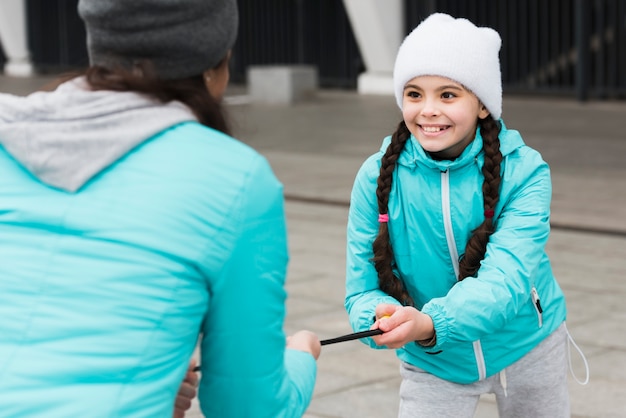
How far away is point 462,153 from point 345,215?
6422 millimetres

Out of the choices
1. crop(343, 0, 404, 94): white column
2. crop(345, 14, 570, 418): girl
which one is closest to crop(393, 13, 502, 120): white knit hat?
crop(345, 14, 570, 418): girl

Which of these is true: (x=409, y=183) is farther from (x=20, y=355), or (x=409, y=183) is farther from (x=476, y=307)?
(x=20, y=355)

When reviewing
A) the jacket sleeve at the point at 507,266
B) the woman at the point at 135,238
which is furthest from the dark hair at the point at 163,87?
the jacket sleeve at the point at 507,266

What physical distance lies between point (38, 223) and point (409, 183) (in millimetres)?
1399

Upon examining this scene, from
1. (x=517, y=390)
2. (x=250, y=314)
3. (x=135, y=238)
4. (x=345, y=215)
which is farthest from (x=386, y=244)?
(x=345, y=215)

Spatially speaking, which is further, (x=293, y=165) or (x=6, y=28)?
(x=6, y=28)

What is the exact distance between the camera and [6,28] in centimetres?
2616

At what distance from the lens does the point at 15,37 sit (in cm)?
2627

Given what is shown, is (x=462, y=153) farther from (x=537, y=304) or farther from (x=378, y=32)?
(x=378, y=32)

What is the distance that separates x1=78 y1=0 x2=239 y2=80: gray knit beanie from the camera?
1.97 meters

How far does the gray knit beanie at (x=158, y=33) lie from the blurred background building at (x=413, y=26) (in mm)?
14554

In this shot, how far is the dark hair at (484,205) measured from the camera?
3078 mm

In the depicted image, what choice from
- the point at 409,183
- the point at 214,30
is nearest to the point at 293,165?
the point at 409,183

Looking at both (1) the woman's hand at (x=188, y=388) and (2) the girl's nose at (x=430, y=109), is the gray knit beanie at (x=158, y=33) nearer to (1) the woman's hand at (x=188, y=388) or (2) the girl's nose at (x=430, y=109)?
(1) the woman's hand at (x=188, y=388)
